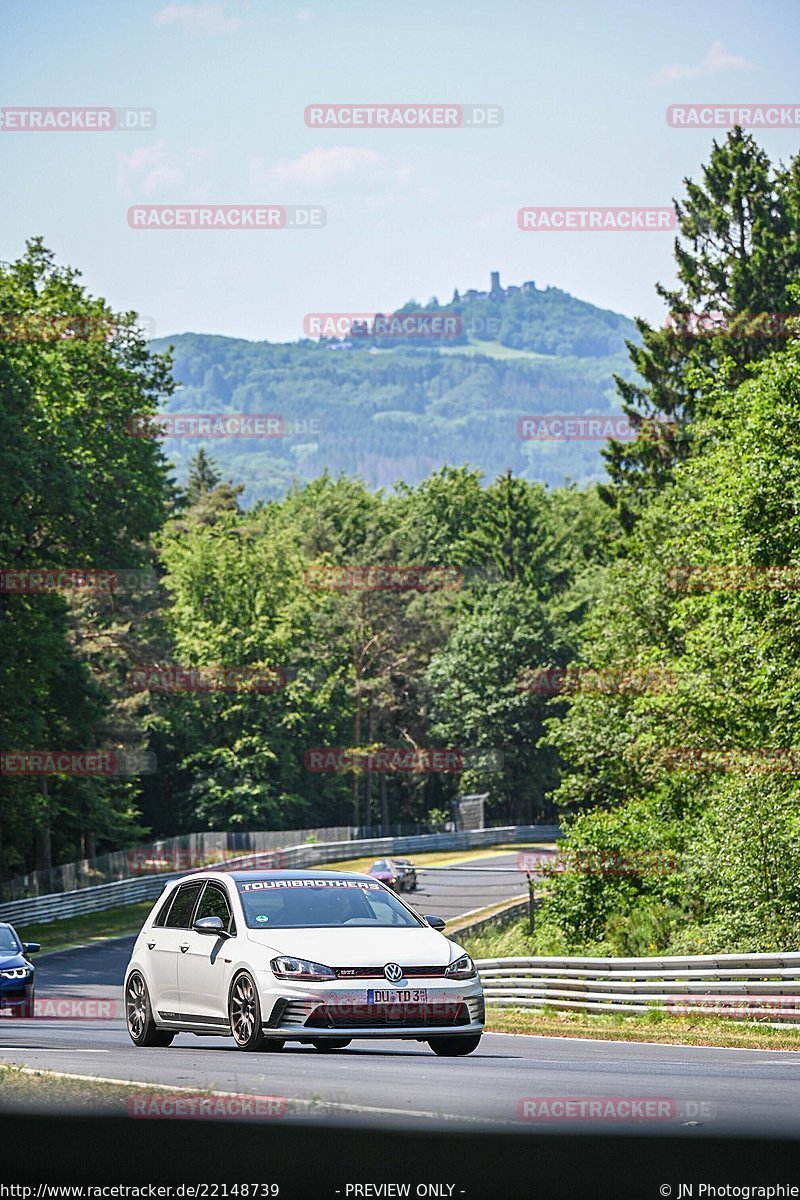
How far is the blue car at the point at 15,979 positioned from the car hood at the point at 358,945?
10.00 meters

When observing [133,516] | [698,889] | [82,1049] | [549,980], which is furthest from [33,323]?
[82,1049]

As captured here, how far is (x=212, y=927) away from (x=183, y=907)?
4.12 feet

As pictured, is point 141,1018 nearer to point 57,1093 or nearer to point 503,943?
point 57,1093

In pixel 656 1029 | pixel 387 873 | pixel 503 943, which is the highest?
pixel 656 1029

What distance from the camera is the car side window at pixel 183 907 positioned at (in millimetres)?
14586

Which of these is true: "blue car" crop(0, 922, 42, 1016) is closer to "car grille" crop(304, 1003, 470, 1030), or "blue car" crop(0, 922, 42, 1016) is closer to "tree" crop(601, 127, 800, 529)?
"car grille" crop(304, 1003, 470, 1030)

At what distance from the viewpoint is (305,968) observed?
12.6 m

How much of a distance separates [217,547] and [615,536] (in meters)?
38.4

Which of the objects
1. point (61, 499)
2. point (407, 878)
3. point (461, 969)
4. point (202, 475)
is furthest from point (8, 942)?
point (202, 475)

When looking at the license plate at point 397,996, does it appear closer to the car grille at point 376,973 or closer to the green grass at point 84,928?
the car grille at point 376,973

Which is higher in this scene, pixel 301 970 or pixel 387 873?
pixel 301 970

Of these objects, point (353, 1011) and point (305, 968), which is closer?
point (353, 1011)

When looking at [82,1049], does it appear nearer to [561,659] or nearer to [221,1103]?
[221,1103]

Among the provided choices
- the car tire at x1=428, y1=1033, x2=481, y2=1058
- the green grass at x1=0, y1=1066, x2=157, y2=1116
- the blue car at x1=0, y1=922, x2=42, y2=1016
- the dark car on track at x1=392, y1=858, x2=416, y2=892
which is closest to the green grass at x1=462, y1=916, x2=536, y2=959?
the dark car on track at x1=392, y1=858, x2=416, y2=892
